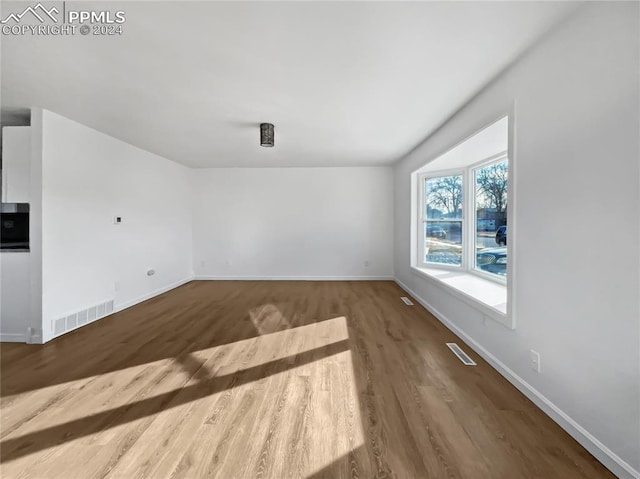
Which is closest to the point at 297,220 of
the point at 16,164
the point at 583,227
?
the point at 16,164

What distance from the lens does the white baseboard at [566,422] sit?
52.8 inches

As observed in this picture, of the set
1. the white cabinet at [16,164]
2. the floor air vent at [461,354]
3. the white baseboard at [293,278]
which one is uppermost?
the white cabinet at [16,164]

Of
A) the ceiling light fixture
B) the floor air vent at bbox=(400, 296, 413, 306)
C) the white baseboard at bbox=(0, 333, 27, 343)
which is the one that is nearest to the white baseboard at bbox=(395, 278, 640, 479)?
the floor air vent at bbox=(400, 296, 413, 306)

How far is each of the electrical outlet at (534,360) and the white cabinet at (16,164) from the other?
5055 mm

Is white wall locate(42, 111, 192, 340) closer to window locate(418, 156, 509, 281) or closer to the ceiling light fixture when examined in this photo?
the ceiling light fixture

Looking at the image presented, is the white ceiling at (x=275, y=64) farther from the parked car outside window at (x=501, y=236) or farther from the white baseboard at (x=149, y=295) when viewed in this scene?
the white baseboard at (x=149, y=295)

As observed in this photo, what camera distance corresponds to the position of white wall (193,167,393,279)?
616 cm

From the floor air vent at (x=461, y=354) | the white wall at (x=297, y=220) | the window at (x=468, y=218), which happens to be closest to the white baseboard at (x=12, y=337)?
the white wall at (x=297, y=220)

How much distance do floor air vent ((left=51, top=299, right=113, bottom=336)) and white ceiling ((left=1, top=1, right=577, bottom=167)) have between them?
240 centimetres

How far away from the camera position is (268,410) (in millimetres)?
1855

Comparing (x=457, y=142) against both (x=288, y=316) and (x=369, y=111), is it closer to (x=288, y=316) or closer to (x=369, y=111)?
(x=369, y=111)

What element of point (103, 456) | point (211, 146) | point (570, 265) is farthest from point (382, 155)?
point (103, 456)

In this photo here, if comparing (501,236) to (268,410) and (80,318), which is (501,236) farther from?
(80,318)

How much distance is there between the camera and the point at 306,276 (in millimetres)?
6273
